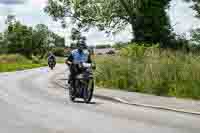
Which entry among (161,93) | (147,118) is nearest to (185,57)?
(161,93)

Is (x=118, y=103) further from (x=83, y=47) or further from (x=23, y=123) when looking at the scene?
(x=23, y=123)

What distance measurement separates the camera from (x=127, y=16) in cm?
4672

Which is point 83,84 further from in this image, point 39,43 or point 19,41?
point 39,43

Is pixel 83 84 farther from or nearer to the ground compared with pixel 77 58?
nearer to the ground

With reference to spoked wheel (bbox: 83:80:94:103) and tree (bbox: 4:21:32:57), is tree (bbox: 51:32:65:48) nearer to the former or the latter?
tree (bbox: 4:21:32:57)

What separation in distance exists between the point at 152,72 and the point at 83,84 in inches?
198

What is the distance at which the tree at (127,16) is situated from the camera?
4569 centimetres

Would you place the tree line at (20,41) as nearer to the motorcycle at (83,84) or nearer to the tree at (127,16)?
the tree at (127,16)

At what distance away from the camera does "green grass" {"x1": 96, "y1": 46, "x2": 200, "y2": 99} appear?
20484 millimetres

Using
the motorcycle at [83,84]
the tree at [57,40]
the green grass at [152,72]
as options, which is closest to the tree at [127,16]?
the green grass at [152,72]

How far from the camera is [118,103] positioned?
1820 centimetres

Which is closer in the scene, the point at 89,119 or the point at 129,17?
the point at 89,119

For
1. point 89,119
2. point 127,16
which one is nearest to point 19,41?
point 127,16

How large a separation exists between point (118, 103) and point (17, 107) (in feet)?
10.4
